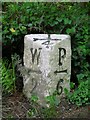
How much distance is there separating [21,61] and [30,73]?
0.50m

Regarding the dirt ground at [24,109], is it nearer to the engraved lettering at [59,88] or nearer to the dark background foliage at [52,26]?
the engraved lettering at [59,88]

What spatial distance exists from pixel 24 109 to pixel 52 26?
1.14 metres

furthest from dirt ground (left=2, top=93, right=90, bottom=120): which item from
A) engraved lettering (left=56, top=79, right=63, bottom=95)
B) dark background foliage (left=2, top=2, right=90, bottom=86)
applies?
dark background foliage (left=2, top=2, right=90, bottom=86)

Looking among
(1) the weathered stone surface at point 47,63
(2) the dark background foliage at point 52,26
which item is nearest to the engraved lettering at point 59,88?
Result: (1) the weathered stone surface at point 47,63

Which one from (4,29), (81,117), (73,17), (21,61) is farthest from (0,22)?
(81,117)

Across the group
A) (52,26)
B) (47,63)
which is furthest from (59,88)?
(52,26)

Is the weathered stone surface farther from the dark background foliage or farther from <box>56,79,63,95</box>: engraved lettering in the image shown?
the dark background foliage

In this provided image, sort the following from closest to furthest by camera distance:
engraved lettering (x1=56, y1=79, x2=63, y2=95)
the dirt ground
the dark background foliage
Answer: the dirt ground → engraved lettering (x1=56, y1=79, x2=63, y2=95) → the dark background foliage

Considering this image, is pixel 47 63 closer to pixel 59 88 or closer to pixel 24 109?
pixel 59 88

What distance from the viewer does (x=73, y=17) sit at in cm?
493

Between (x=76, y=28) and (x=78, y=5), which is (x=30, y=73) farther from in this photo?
(x=78, y=5)

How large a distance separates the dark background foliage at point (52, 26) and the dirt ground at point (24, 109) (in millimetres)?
427

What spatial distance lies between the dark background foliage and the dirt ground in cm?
43

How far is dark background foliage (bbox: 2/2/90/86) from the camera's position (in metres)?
4.83
